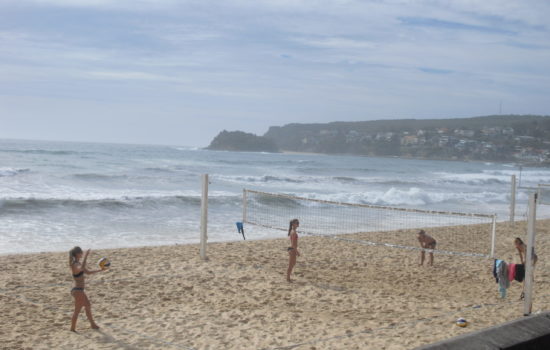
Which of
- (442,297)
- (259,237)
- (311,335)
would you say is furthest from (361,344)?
(259,237)

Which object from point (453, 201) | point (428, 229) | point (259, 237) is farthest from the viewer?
point (453, 201)

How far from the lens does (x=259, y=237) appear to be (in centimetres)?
1355

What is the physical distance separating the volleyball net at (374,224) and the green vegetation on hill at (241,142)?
94876 millimetres

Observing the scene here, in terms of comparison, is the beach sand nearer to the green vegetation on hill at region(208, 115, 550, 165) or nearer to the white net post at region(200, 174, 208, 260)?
the white net post at region(200, 174, 208, 260)

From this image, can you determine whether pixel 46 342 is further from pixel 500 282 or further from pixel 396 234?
pixel 396 234

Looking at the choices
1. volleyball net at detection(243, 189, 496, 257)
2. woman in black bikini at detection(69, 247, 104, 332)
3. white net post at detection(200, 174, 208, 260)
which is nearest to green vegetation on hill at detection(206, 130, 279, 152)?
volleyball net at detection(243, 189, 496, 257)

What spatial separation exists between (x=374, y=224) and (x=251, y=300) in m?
9.84

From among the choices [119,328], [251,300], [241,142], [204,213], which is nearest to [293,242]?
[251,300]

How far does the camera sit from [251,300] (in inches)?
286

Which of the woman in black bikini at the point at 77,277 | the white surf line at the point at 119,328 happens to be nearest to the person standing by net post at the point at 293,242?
the white surf line at the point at 119,328

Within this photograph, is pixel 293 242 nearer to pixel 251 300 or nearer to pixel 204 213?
pixel 251 300

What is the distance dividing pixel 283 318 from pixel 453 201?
2150 cm

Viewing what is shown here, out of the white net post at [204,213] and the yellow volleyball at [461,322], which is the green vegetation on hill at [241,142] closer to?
the white net post at [204,213]

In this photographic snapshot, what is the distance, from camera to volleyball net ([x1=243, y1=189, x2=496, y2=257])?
12750mm
